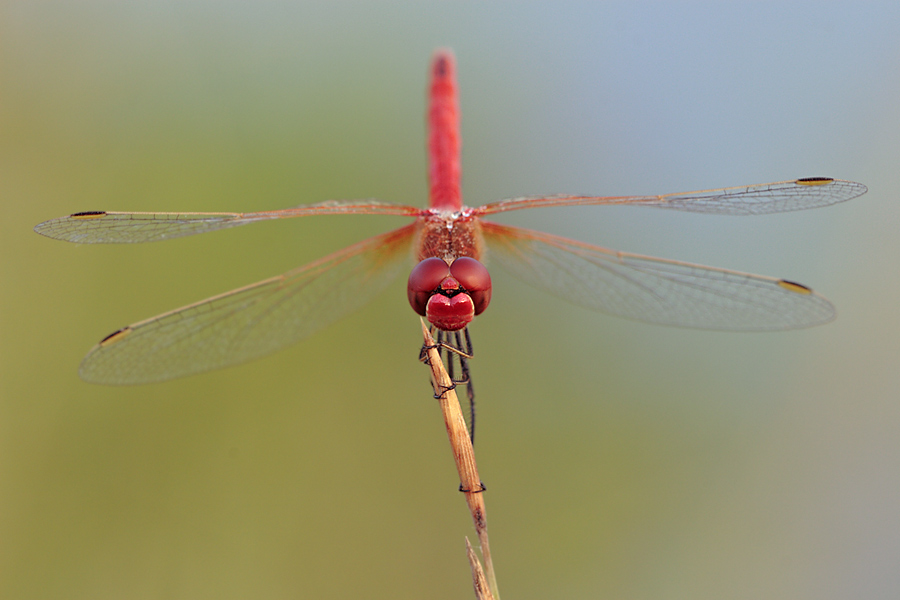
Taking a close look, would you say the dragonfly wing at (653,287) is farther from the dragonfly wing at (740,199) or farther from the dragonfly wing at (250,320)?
the dragonfly wing at (250,320)

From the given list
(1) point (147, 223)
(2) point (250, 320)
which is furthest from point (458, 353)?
(1) point (147, 223)

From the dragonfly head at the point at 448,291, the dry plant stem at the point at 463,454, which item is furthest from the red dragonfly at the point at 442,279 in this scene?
the dry plant stem at the point at 463,454

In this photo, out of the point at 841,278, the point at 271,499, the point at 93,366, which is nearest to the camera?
the point at 93,366

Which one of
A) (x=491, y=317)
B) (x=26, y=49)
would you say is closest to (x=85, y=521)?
(x=491, y=317)

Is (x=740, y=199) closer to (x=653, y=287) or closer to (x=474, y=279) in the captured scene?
(x=653, y=287)

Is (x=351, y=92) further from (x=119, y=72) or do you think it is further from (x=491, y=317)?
(x=491, y=317)

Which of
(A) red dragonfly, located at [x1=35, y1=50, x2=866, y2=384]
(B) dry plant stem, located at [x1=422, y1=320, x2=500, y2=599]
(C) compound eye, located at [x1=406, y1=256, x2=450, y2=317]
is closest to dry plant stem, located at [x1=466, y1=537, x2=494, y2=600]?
(B) dry plant stem, located at [x1=422, y1=320, x2=500, y2=599]

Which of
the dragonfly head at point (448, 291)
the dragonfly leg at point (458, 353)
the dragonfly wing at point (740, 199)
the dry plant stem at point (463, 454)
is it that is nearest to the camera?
the dry plant stem at point (463, 454)
